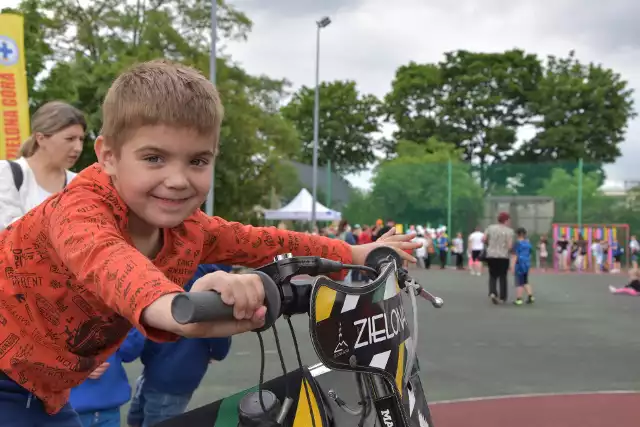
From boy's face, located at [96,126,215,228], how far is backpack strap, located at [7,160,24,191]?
6.20 ft

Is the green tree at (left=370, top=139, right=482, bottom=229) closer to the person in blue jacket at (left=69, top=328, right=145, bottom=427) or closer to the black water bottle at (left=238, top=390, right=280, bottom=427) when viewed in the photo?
the person in blue jacket at (left=69, top=328, right=145, bottom=427)

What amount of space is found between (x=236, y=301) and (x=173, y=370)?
222 centimetres

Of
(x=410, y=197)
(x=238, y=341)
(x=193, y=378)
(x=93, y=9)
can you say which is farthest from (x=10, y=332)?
(x=410, y=197)

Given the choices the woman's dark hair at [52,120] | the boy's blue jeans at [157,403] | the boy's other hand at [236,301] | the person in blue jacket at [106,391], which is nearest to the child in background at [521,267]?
the boy's blue jeans at [157,403]

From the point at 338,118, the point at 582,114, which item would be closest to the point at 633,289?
the point at 582,114

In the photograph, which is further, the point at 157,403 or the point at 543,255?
the point at 543,255

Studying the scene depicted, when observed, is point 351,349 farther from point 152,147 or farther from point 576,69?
point 576,69

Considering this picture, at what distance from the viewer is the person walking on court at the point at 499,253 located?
569 inches

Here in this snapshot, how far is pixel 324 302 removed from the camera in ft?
5.13

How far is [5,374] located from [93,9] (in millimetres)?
28133

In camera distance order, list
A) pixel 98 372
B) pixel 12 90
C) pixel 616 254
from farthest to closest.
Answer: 1. pixel 616 254
2. pixel 12 90
3. pixel 98 372

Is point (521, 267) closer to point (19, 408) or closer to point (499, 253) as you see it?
point (499, 253)

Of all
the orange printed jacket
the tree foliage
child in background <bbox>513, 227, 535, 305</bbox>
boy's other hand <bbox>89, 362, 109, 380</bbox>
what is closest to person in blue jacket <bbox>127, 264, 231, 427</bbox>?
boy's other hand <bbox>89, 362, 109, 380</bbox>

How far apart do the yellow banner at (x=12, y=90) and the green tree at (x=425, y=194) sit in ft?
75.2
